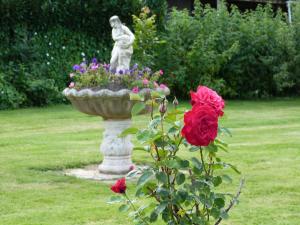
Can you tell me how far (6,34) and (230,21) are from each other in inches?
240

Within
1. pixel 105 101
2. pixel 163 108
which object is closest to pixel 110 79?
pixel 105 101

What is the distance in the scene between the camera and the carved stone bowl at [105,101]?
7.53 metres

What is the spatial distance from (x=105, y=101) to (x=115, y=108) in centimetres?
19

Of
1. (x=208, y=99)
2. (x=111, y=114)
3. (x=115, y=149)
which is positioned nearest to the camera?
(x=208, y=99)

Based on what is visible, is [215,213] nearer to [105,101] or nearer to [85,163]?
[105,101]

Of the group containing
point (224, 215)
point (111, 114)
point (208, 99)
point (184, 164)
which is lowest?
point (224, 215)

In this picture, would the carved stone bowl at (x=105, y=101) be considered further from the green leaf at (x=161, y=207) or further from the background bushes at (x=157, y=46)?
the background bushes at (x=157, y=46)

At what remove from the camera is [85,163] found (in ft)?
29.1

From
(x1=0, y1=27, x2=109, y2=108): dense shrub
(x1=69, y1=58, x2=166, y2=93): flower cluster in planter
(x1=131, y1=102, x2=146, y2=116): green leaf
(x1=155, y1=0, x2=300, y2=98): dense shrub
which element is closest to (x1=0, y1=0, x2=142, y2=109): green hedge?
(x1=0, y1=27, x2=109, y2=108): dense shrub

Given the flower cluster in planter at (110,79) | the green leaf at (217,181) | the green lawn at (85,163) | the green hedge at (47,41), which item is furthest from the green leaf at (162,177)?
the green hedge at (47,41)

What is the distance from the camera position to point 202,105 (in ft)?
11.0

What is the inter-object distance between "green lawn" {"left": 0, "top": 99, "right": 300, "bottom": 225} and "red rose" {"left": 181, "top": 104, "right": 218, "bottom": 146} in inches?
20.4

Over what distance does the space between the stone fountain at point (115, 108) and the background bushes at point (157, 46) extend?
8.27 metres

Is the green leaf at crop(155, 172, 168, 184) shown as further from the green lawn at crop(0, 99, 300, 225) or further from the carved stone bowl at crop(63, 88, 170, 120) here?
Answer: the carved stone bowl at crop(63, 88, 170, 120)
